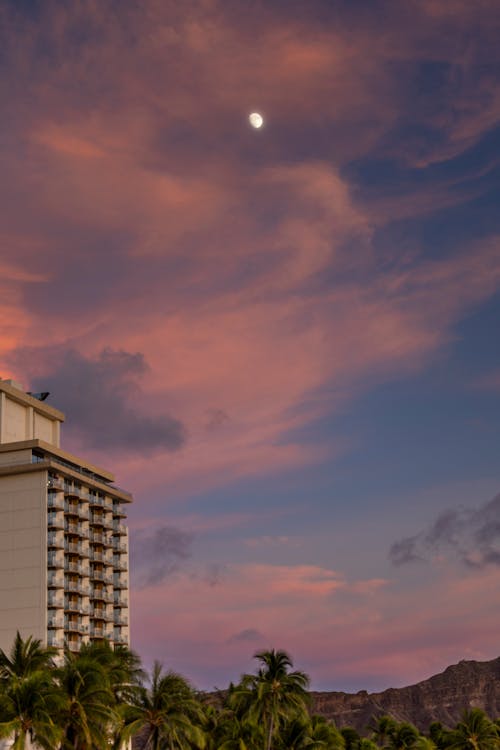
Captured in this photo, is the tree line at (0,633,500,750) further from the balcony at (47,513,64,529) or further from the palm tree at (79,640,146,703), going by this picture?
the balcony at (47,513,64,529)

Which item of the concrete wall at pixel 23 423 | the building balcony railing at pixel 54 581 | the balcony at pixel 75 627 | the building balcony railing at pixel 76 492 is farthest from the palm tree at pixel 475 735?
the concrete wall at pixel 23 423

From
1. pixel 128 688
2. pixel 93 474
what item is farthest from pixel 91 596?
pixel 128 688

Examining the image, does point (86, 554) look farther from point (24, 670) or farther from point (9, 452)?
point (24, 670)

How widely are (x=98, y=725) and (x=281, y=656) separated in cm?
3253

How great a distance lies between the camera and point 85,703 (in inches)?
3314

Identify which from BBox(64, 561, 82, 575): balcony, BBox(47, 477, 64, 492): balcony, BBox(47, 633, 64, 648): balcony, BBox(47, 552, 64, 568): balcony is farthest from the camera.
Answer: BBox(64, 561, 82, 575): balcony

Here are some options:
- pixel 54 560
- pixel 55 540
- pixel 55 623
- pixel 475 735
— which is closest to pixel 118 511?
pixel 55 540

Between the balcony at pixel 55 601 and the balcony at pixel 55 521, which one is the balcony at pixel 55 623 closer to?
the balcony at pixel 55 601

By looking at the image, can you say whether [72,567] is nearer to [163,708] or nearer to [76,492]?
[76,492]

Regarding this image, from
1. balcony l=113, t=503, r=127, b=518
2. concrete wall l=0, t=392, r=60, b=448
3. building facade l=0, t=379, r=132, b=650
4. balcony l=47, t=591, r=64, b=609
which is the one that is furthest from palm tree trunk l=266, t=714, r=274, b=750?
concrete wall l=0, t=392, r=60, b=448

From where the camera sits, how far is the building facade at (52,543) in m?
134

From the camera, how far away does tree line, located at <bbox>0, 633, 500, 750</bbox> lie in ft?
258

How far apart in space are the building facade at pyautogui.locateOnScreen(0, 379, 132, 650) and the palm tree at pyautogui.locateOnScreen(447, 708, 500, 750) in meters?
52.2

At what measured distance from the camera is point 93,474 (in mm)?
150625
